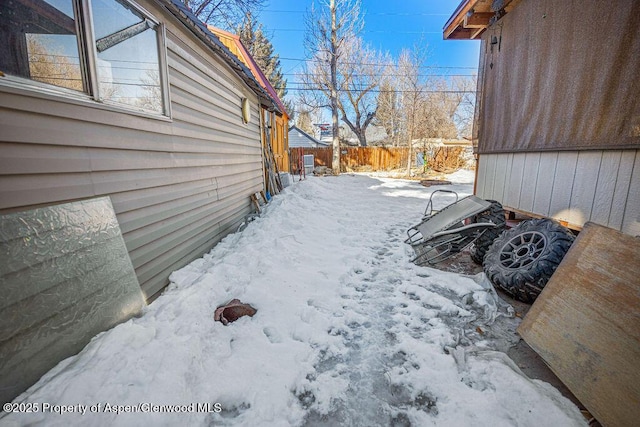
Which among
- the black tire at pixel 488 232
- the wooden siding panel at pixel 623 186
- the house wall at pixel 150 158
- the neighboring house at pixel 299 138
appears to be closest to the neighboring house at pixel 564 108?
the wooden siding panel at pixel 623 186

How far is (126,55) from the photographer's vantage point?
2.31 m

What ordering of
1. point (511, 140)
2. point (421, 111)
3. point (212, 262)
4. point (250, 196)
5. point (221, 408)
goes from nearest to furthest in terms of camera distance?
point (221, 408) → point (212, 262) → point (511, 140) → point (250, 196) → point (421, 111)

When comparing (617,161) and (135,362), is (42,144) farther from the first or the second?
(617,161)

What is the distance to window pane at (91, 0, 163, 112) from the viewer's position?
2023 mm

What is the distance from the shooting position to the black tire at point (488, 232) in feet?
11.2

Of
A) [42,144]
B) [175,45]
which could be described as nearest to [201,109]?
[175,45]

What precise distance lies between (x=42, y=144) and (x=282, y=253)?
2427 millimetres

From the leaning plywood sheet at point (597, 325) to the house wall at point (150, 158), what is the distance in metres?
3.01

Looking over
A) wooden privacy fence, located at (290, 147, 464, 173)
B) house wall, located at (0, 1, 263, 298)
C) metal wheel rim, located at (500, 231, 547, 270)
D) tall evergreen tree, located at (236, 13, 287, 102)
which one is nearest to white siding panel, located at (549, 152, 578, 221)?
metal wheel rim, located at (500, 231, 547, 270)

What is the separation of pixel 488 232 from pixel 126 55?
13.9 feet

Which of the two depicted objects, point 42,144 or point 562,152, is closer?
point 42,144

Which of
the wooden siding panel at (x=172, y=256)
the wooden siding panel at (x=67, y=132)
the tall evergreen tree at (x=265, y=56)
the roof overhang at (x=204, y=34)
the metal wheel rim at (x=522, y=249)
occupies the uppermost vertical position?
the tall evergreen tree at (x=265, y=56)

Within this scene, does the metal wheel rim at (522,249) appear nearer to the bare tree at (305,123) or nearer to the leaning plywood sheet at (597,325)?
the leaning plywood sheet at (597,325)

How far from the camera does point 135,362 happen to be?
5.18 feet
